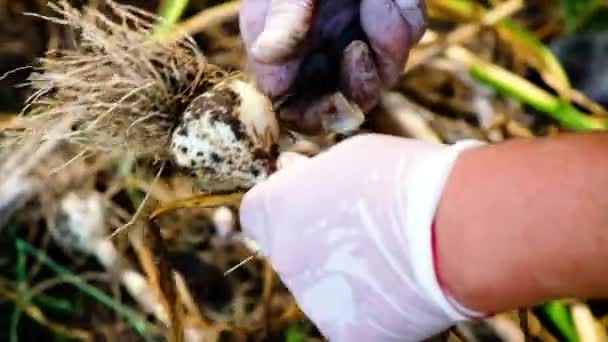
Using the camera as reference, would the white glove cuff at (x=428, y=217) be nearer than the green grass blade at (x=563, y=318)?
Yes

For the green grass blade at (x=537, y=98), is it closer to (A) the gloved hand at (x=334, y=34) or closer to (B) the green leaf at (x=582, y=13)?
(B) the green leaf at (x=582, y=13)

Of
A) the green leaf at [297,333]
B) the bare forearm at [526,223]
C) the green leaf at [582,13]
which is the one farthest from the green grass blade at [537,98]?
the bare forearm at [526,223]

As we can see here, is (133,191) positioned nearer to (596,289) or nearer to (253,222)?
(253,222)

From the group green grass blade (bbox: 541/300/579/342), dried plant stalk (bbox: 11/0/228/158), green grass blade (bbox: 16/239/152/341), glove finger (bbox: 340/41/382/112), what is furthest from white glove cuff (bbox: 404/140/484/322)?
green grass blade (bbox: 16/239/152/341)

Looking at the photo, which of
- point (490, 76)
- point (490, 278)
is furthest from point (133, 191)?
point (490, 278)

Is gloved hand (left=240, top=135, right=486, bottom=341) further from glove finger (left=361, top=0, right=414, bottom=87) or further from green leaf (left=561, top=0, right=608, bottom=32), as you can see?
green leaf (left=561, top=0, right=608, bottom=32)

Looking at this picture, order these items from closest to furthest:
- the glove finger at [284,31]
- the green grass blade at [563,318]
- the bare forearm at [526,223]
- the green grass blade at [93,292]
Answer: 1. the bare forearm at [526,223]
2. the glove finger at [284,31]
3. the green grass blade at [563,318]
4. the green grass blade at [93,292]

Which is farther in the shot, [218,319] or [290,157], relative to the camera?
[218,319]

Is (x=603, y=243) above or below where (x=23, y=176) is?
above
